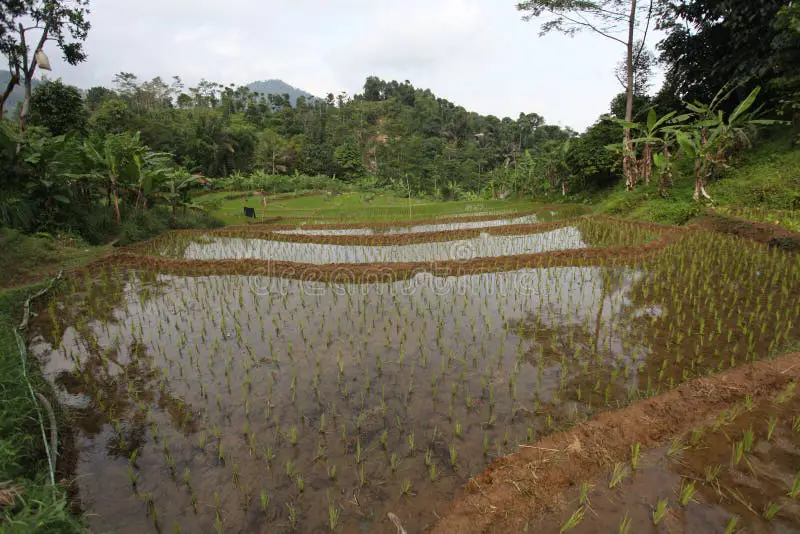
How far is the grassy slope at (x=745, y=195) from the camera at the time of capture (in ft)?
27.2

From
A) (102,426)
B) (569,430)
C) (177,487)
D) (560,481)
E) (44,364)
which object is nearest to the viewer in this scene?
(560,481)

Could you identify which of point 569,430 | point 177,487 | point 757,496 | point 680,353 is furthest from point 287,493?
point 680,353

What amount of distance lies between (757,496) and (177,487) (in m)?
3.33

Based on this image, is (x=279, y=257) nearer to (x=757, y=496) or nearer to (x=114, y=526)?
(x=114, y=526)

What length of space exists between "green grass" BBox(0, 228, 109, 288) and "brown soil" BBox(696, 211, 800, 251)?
494 inches

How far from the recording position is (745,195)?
9219 millimetres

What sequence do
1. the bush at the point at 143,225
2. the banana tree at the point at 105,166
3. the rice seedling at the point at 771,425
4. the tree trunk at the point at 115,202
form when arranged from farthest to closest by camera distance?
the bush at the point at 143,225 < the tree trunk at the point at 115,202 < the banana tree at the point at 105,166 < the rice seedling at the point at 771,425

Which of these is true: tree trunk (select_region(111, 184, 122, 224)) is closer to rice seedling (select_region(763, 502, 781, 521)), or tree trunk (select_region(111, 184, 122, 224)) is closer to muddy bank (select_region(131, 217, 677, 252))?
muddy bank (select_region(131, 217, 677, 252))

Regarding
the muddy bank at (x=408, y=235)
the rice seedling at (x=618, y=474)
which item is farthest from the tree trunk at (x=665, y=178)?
the rice seedling at (x=618, y=474)

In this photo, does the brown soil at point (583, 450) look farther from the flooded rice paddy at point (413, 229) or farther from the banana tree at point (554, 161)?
the banana tree at point (554, 161)

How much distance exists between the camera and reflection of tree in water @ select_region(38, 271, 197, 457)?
2.90 m

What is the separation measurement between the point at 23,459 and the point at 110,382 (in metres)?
1.16

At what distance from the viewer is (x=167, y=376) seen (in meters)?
3.61

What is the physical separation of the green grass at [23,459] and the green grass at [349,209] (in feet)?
34.8
